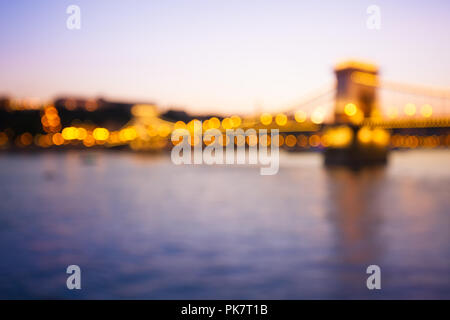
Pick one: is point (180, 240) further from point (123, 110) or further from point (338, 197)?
point (123, 110)

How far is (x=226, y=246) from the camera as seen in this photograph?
9.02 metres

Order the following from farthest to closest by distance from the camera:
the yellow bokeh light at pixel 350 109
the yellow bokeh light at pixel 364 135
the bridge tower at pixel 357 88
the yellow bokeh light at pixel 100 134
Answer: the yellow bokeh light at pixel 100 134
the bridge tower at pixel 357 88
the yellow bokeh light at pixel 350 109
the yellow bokeh light at pixel 364 135

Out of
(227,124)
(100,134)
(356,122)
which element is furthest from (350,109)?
(100,134)

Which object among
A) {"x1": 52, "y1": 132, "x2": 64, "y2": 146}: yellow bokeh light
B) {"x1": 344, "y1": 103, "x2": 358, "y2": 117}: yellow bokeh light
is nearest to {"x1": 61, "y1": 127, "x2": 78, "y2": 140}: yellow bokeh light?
{"x1": 52, "y1": 132, "x2": 64, "y2": 146}: yellow bokeh light

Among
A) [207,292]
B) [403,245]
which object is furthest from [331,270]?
[403,245]

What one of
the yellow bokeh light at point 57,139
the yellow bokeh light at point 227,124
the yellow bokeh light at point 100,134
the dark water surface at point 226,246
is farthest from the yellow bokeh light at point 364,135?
the yellow bokeh light at point 57,139

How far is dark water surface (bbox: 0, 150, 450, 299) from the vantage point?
6.21 meters

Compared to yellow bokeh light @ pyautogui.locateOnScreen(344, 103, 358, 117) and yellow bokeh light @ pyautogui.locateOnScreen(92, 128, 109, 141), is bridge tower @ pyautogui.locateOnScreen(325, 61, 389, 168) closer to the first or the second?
yellow bokeh light @ pyautogui.locateOnScreen(344, 103, 358, 117)

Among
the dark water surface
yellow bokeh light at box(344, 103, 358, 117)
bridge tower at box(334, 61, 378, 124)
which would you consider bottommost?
the dark water surface

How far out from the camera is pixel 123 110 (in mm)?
102062

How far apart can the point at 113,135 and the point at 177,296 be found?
266 feet

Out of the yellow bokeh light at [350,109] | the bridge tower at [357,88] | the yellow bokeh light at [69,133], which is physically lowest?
the yellow bokeh light at [350,109]

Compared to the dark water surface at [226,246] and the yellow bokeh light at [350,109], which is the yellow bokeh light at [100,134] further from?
the dark water surface at [226,246]

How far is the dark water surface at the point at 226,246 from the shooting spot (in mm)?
6207
